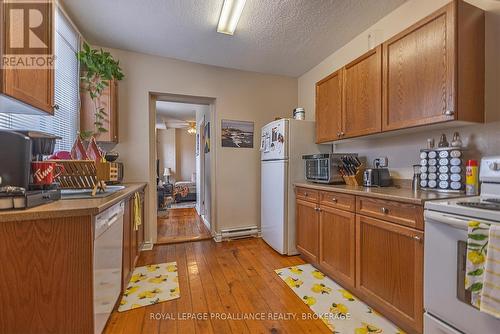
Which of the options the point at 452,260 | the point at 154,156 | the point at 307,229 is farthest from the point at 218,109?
the point at 452,260

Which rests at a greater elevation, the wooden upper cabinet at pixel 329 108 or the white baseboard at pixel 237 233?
the wooden upper cabinet at pixel 329 108

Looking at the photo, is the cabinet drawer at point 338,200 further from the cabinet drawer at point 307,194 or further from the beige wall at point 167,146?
the beige wall at point 167,146

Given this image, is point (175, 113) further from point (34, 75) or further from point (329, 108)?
point (34, 75)

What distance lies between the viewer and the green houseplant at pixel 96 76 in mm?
2426

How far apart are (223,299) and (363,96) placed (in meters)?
2.17

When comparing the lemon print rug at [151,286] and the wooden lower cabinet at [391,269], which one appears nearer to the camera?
the wooden lower cabinet at [391,269]

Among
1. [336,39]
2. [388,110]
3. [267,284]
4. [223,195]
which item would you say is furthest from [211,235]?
[336,39]

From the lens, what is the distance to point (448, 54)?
143cm

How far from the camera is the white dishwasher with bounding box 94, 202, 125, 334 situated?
121 cm

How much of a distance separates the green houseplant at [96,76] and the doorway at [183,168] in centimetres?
72

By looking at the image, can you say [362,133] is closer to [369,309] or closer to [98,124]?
[369,309]

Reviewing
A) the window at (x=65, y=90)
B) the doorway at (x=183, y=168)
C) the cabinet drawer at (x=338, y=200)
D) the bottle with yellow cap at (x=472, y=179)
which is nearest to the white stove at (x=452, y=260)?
the bottle with yellow cap at (x=472, y=179)

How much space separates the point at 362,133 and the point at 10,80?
8.15 feet

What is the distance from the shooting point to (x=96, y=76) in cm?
252
